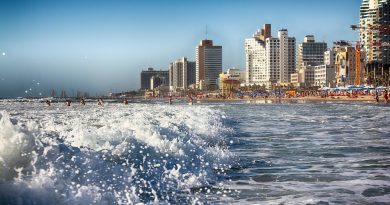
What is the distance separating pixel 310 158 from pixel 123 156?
5.42 m

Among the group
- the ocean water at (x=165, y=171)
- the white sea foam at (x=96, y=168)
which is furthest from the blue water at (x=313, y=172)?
the white sea foam at (x=96, y=168)

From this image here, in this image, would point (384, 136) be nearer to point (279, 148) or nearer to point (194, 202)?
point (279, 148)

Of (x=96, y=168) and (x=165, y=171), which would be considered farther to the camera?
(x=165, y=171)

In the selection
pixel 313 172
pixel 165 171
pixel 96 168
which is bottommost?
pixel 313 172

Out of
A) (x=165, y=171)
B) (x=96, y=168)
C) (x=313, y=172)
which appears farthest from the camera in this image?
(x=313, y=172)

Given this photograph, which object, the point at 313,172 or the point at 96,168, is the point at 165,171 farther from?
the point at 313,172

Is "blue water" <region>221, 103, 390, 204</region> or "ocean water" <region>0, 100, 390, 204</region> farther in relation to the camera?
"blue water" <region>221, 103, 390, 204</region>

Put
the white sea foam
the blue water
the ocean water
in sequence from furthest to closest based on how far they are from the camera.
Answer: the blue water
the ocean water
the white sea foam

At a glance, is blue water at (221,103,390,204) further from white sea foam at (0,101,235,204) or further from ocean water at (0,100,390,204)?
white sea foam at (0,101,235,204)

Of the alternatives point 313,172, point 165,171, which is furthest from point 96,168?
point 313,172

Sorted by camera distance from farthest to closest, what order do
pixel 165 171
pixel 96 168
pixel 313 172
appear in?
pixel 313 172
pixel 165 171
pixel 96 168

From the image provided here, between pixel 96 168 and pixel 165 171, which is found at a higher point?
pixel 96 168

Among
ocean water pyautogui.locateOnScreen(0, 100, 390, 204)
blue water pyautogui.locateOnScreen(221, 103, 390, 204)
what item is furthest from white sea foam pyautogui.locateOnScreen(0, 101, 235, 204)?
blue water pyautogui.locateOnScreen(221, 103, 390, 204)

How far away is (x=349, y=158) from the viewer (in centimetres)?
1380
